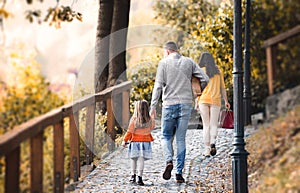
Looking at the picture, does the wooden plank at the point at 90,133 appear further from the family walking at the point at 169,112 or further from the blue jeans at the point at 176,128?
the blue jeans at the point at 176,128

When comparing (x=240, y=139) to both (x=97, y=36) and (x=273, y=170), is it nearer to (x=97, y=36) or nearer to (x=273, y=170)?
(x=97, y=36)

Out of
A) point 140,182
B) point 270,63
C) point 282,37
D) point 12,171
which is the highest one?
point 282,37

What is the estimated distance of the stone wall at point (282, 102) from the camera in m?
8.98

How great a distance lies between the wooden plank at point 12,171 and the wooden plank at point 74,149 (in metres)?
1.29

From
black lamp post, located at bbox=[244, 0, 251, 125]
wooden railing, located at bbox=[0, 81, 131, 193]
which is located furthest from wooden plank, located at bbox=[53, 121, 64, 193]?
black lamp post, located at bbox=[244, 0, 251, 125]

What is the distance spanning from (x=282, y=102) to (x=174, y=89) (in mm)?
3975

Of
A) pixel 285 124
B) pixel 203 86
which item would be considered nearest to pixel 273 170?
pixel 285 124

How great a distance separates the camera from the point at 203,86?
5.60 m

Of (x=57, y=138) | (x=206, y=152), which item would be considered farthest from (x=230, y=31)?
(x=57, y=138)

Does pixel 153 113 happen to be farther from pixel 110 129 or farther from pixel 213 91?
pixel 213 91

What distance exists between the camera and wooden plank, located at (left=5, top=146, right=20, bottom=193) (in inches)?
163

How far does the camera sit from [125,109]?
551 centimetres

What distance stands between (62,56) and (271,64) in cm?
347

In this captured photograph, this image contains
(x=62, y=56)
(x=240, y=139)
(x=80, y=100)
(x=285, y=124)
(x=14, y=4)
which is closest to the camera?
(x=14, y=4)
